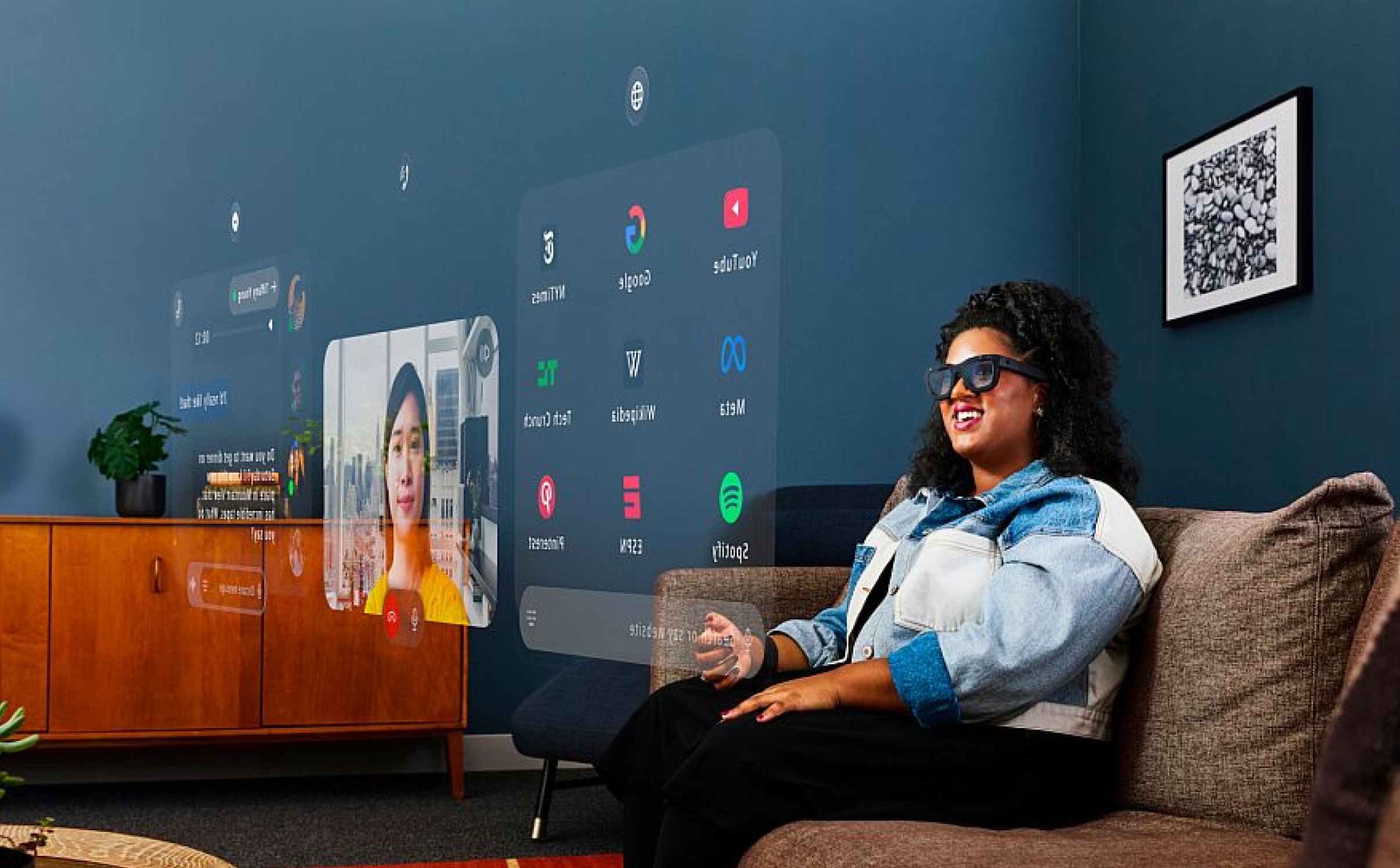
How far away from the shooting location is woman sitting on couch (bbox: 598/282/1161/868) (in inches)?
60.4

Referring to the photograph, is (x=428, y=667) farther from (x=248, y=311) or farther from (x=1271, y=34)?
(x=1271, y=34)

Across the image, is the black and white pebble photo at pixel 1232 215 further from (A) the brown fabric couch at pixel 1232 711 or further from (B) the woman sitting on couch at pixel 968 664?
(A) the brown fabric couch at pixel 1232 711

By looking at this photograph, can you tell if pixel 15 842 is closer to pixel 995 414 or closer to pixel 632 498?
pixel 632 498

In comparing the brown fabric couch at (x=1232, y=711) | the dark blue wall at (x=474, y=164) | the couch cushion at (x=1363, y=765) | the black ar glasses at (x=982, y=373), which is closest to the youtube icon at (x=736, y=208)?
the black ar glasses at (x=982, y=373)

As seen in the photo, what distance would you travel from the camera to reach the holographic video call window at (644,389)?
1902 mm

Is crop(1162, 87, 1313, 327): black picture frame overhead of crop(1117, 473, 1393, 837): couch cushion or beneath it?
overhead

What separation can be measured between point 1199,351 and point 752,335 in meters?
1.87

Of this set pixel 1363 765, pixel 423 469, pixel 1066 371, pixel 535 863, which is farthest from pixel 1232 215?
pixel 1363 765

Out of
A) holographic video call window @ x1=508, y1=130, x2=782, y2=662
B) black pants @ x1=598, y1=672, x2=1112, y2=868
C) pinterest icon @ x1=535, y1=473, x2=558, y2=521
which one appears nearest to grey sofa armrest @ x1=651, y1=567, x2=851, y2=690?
holographic video call window @ x1=508, y1=130, x2=782, y2=662

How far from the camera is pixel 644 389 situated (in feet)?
6.52

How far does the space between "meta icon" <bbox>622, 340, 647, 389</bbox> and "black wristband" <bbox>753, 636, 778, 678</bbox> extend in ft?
1.38

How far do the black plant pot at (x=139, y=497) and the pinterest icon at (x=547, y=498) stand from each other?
1570 millimetres

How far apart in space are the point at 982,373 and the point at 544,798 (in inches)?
57.2

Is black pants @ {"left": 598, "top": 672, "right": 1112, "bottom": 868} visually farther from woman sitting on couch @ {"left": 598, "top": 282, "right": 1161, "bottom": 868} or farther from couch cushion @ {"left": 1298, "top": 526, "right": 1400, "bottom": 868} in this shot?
couch cushion @ {"left": 1298, "top": 526, "right": 1400, "bottom": 868}
